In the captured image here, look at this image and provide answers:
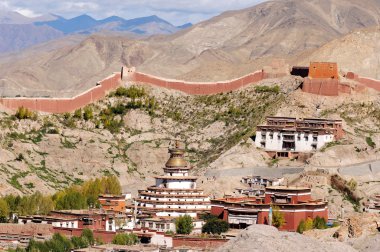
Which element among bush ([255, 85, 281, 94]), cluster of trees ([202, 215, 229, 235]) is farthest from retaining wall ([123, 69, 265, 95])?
cluster of trees ([202, 215, 229, 235])

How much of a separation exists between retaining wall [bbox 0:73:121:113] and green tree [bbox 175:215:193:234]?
38.9 metres

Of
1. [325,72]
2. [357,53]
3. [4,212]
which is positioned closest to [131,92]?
[325,72]

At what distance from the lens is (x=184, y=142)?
120625 millimetres

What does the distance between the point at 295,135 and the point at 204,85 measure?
69.7 feet

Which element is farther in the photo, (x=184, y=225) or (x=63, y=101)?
(x=63, y=101)

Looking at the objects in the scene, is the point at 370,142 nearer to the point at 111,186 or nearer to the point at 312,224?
the point at 111,186

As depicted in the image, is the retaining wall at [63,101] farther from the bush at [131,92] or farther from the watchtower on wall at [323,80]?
the watchtower on wall at [323,80]

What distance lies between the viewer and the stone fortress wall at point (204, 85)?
120975 mm

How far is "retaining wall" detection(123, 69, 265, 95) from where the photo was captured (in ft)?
425

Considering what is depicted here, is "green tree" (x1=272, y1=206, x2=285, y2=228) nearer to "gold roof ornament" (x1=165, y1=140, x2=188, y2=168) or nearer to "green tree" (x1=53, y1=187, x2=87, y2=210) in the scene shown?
"gold roof ornament" (x1=165, y1=140, x2=188, y2=168)

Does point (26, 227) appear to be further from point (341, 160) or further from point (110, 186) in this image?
point (341, 160)

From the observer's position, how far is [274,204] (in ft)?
266

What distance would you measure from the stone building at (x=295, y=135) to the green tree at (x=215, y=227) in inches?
1177

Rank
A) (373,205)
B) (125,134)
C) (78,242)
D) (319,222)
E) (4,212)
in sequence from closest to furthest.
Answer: (78,242) < (319,222) < (373,205) < (4,212) < (125,134)
